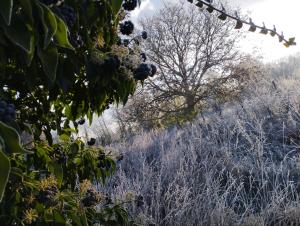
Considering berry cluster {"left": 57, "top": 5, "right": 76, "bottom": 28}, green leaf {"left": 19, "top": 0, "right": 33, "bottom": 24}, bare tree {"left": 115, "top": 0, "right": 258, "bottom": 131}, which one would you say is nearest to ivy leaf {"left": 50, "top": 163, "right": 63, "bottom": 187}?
berry cluster {"left": 57, "top": 5, "right": 76, "bottom": 28}

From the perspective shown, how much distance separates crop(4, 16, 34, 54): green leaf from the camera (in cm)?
75

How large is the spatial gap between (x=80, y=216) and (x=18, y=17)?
81cm

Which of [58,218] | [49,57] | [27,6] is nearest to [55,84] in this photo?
[58,218]

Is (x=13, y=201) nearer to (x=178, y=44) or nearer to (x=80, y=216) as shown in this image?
(x=80, y=216)

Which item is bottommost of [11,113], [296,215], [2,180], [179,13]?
Answer: [296,215]

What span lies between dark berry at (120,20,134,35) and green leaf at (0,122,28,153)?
1.05 metres

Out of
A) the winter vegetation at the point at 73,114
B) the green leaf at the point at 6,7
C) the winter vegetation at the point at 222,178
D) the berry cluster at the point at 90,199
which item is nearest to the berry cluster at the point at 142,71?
the winter vegetation at the point at 73,114

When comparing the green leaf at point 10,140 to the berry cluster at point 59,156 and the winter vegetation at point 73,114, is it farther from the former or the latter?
the berry cluster at point 59,156

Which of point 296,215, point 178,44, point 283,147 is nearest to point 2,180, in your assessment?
point 296,215

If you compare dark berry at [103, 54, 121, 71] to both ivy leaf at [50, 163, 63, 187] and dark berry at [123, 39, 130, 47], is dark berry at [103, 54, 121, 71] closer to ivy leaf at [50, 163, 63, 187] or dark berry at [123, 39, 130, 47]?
dark berry at [123, 39, 130, 47]

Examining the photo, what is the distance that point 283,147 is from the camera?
6.72m

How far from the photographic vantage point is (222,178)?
4840 mm

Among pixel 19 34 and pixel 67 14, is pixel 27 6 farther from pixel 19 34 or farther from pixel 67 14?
pixel 67 14

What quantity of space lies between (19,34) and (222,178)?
13.9 feet
